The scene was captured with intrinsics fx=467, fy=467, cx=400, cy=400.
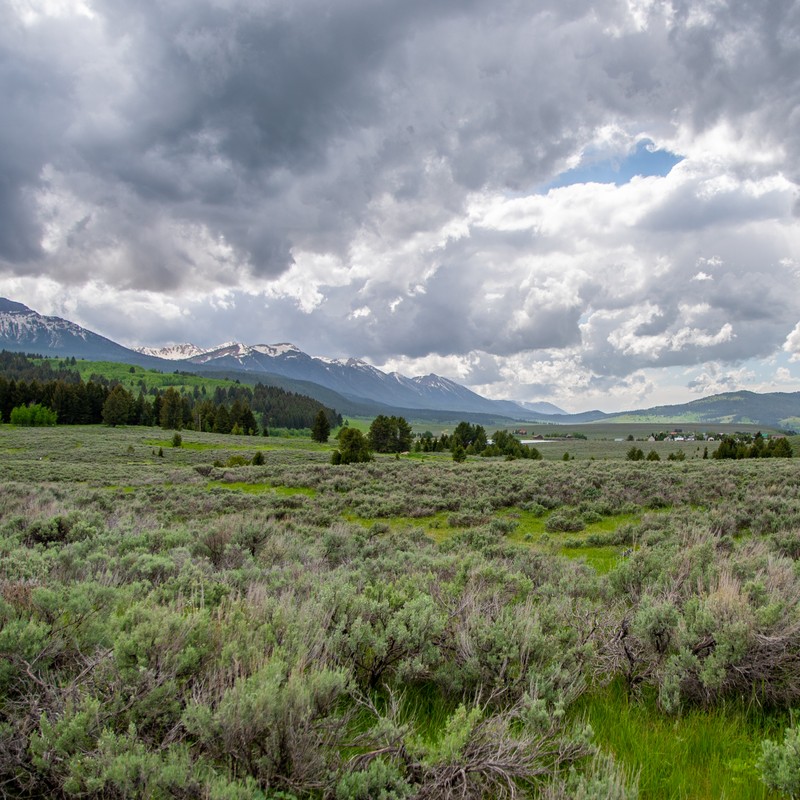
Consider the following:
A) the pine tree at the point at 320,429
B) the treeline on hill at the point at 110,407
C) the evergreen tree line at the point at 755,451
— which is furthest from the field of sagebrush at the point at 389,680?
the treeline on hill at the point at 110,407

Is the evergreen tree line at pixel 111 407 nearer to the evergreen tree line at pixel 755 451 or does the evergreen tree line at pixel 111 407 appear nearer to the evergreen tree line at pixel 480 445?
the evergreen tree line at pixel 480 445

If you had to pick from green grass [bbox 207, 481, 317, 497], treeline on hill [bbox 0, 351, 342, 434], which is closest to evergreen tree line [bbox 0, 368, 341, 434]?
treeline on hill [bbox 0, 351, 342, 434]

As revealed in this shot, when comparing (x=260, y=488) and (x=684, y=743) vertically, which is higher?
(x=684, y=743)

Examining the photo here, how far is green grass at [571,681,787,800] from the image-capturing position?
2.82 metres

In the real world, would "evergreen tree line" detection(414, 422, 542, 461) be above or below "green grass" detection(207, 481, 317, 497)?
below

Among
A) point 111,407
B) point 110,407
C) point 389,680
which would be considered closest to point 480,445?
point 111,407

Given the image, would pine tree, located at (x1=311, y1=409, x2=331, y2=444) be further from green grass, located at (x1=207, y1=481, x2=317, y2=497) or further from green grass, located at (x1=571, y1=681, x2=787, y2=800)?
green grass, located at (x1=571, y1=681, x2=787, y2=800)

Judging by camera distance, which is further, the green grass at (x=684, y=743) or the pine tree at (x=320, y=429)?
the pine tree at (x=320, y=429)

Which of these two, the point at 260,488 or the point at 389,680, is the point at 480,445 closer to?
the point at 260,488

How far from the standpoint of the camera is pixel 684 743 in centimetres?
325

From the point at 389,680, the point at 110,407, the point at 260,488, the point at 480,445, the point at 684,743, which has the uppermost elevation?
the point at 684,743

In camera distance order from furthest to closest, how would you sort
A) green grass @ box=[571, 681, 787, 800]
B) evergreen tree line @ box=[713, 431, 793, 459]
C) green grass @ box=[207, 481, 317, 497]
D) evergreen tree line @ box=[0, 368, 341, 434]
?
evergreen tree line @ box=[0, 368, 341, 434]
evergreen tree line @ box=[713, 431, 793, 459]
green grass @ box=[207, 481, 317, 497]
green grass @ box=[571, 681, 787, 800]

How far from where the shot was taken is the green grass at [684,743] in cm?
282

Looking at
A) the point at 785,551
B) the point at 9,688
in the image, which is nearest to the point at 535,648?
the point at 9,688
